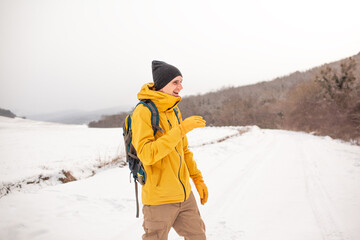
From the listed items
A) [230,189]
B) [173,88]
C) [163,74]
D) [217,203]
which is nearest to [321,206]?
[230,189]

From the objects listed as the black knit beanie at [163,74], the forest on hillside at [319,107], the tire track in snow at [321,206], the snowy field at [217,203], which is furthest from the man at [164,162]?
the forest on hillside at [319,107]

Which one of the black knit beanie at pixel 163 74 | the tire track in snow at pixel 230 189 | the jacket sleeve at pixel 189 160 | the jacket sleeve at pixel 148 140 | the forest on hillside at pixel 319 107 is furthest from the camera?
the forest on hillside at pixel 319 107

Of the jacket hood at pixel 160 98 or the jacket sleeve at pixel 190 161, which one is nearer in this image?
the jacket hood at pixel 160 98

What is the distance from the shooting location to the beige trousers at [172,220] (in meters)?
1.36

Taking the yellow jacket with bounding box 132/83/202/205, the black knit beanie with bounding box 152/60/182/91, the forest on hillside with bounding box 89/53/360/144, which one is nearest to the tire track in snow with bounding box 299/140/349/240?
the yellow jacket with bounding box 132/83/202/205

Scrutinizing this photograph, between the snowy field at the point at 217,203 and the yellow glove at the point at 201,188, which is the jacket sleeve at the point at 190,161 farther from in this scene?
the snowy field at the point at 217,203

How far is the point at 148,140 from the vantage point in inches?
50.4

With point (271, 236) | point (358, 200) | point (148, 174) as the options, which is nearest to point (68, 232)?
point (148, 174)

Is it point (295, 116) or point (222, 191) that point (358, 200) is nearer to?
point (222, 191)

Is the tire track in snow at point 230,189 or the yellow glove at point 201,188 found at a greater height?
the yellow glove at point 201,188

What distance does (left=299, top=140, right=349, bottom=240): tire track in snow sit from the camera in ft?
8.18

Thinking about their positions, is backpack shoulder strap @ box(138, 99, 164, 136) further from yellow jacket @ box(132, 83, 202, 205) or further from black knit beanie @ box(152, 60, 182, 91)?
black knit beanie @ box(152, 60, 182, 91)

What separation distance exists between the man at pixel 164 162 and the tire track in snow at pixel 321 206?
7.06 feet

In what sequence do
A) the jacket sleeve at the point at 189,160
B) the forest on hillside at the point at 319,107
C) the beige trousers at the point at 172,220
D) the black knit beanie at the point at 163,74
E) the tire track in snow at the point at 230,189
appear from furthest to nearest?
1. the forest on hillside at the point at 319,107
2. the tire track in snow at the point at 230,189
3. the jacket sleeve at the point at 189,160
4. the black knit beanie at the point at 163,74
5. the beige trousers at the point at 172,220
